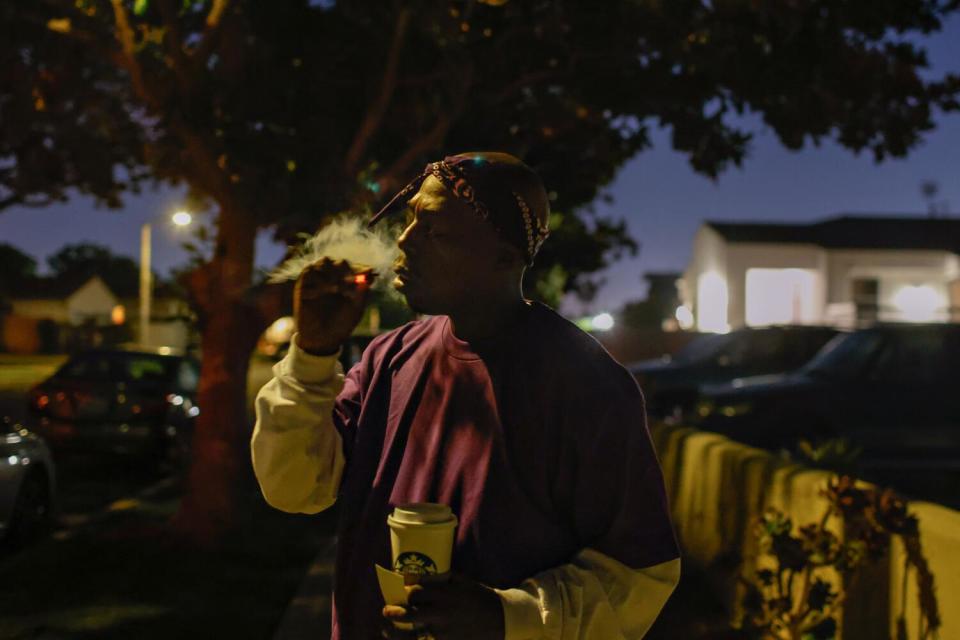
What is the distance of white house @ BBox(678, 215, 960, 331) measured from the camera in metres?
34.1

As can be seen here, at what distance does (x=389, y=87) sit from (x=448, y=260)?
22.7 feet

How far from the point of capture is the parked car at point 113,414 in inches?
488

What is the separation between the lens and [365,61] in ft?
30.8

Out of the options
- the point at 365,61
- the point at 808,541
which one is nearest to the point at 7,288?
the point at 365,61

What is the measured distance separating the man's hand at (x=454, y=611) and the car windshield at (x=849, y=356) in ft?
33.6

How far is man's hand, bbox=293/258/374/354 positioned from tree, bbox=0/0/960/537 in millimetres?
5654

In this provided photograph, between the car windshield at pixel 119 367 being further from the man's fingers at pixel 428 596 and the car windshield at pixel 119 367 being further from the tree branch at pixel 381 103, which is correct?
the man's fingers at pixel 428 596

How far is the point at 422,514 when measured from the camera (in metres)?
1.74

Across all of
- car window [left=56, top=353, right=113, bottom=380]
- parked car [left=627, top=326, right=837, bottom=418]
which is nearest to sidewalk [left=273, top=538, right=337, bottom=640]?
car window [left=56, top=353, right=113, bottom=380]

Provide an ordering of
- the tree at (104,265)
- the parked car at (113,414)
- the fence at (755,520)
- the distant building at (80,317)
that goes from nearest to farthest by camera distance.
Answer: the fence at (755,520) → the parked car at (113,414) → the distant building at (80,317) → the tree at (104,265)

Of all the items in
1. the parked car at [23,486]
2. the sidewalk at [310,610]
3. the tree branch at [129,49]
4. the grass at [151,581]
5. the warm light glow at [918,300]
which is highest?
the tree branch at [129,49]

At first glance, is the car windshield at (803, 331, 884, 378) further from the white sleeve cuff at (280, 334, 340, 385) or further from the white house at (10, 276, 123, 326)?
the white house at (10, 276, 123, 326)

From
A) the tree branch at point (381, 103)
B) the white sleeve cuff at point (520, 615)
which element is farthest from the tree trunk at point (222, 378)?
the white sleeve cuff at point (520, 615)

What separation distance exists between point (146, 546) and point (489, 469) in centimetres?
691
